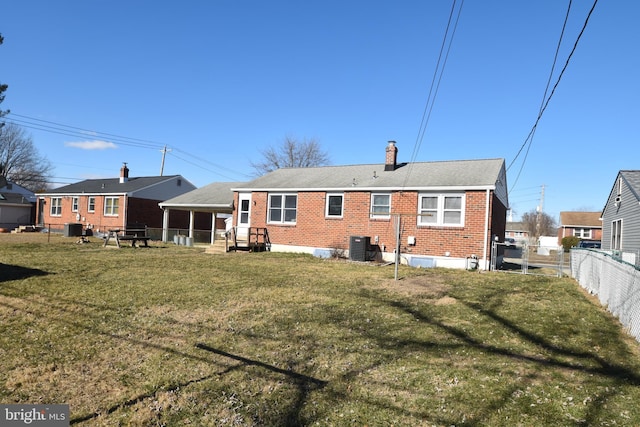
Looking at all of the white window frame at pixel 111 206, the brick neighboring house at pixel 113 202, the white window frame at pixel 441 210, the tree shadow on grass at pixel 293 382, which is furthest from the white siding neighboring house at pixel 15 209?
the tree shadow on grass at pixel 293 382

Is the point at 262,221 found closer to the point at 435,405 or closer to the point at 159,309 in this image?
the point at 159,309

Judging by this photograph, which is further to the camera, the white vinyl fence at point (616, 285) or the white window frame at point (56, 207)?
the white window frame at point (56, 207)

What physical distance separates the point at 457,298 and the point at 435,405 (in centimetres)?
527

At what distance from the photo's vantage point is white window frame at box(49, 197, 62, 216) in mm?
34812

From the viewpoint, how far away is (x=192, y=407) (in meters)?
4.29

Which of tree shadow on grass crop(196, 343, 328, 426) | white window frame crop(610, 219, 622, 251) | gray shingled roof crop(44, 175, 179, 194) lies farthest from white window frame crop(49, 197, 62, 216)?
white window frame crop(610, 219, 622, 251)

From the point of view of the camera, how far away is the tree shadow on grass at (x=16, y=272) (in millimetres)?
10477

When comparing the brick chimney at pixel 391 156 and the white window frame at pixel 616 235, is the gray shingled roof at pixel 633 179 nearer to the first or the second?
the white window frame at pixel 616 235

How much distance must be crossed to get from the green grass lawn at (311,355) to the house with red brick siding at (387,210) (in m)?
5.29

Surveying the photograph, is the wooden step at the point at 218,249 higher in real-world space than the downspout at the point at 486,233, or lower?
lower

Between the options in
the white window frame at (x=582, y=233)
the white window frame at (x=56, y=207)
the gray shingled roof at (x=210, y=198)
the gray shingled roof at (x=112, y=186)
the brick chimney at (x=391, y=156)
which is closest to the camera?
the brick chimney at (x=391, y=156)

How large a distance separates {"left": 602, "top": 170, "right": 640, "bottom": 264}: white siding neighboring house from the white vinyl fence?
10.7 ft

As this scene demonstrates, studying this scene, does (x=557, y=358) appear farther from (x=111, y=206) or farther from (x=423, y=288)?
(x=111, y=206)

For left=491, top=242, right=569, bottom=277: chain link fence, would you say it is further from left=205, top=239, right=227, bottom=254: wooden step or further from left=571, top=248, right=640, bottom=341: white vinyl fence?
left=205, top=239, right=227, bottom=254: wooden step
